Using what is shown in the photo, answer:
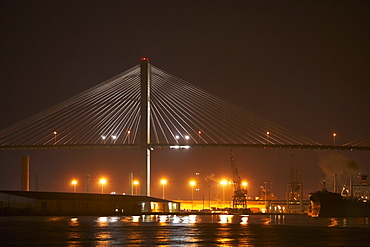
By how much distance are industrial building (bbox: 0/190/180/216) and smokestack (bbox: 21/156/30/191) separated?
23082mm

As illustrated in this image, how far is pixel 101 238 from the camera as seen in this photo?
26406 mm

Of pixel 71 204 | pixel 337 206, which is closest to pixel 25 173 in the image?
pixel 71 204

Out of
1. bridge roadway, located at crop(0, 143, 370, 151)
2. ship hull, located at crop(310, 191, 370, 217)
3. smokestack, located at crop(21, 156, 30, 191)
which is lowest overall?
ship hull, located at crop(310, 191, 370, 217)

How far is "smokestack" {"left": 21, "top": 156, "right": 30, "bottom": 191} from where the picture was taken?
91688mm

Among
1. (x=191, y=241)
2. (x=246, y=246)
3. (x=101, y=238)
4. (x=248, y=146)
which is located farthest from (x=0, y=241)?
(x=248, y=146)

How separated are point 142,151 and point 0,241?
4893cm

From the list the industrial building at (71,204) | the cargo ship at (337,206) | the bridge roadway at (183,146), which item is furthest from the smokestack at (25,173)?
the cargo ship at (337,206)

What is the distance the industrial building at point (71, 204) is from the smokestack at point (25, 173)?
23.1 metres

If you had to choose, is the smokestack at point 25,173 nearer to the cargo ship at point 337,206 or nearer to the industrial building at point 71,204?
the industrial building at point 71,204

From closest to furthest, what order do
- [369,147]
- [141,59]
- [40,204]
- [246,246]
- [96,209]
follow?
[246,246] < [40,204] < [96,209] < [141,59] < [369,147]

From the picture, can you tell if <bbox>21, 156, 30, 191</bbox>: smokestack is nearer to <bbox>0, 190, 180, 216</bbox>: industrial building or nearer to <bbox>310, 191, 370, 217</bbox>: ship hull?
<bbox>0, 190, 180, 216</bbox>: industrial building

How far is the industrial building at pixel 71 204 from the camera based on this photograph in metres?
62.6

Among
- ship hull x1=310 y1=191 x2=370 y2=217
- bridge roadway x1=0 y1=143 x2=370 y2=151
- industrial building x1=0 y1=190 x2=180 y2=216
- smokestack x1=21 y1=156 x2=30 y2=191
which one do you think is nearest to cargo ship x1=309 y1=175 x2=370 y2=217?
ship hull x1=310 y1=191 x2=370 y2=217

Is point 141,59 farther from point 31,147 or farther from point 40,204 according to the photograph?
point 40,204
